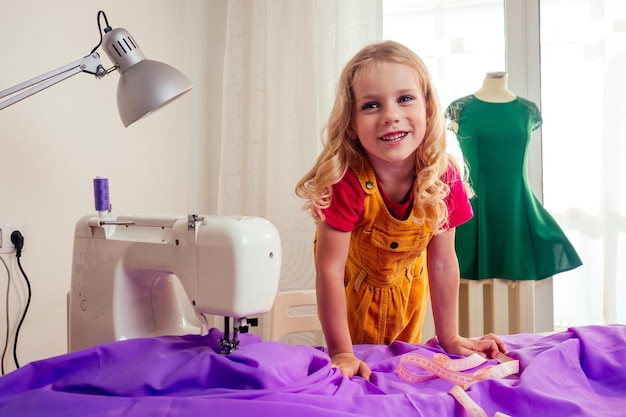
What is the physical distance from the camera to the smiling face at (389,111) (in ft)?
3.19

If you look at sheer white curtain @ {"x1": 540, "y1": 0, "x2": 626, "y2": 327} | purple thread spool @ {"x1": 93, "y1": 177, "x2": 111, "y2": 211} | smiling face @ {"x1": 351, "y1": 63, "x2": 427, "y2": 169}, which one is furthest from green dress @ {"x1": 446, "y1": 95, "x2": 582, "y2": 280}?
purple thread spool @ {"x1": 93, "y1": 177, "x2": 111, "y2": 211}

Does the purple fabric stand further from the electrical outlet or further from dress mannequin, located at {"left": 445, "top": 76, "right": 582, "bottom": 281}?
dress mannequin, located at {"left": 445, "top": 76, "right": 582, "bottom": 281}

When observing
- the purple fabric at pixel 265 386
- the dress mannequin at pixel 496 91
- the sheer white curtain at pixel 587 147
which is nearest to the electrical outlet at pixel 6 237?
the purple fabric at pixel 265 386

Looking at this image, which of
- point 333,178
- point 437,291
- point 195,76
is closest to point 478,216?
point 437,291

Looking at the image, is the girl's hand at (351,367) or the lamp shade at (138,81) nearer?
the girl's hand at (351,367)

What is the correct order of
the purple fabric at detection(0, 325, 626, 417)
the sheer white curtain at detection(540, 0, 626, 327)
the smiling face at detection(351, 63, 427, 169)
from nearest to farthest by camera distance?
the purple fabric at detection(0, 325, 626, 417) < the smiling face at detection(351, 63, 427, 169) < the sheer white curtain at detection(540, 0, 626, 327)

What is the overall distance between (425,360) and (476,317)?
113 cm

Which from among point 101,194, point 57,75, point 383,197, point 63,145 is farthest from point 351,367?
point 63,145

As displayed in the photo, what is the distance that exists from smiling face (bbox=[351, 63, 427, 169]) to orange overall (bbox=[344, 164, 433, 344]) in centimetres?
10

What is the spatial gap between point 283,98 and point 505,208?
89 cm

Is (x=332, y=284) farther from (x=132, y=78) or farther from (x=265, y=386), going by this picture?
(x=132, y=78)

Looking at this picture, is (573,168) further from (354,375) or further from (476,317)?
(354,375)

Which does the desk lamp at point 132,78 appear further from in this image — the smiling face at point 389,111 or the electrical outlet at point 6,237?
the electrical outlet at point 6,237

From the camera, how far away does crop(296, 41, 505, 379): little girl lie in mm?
982
